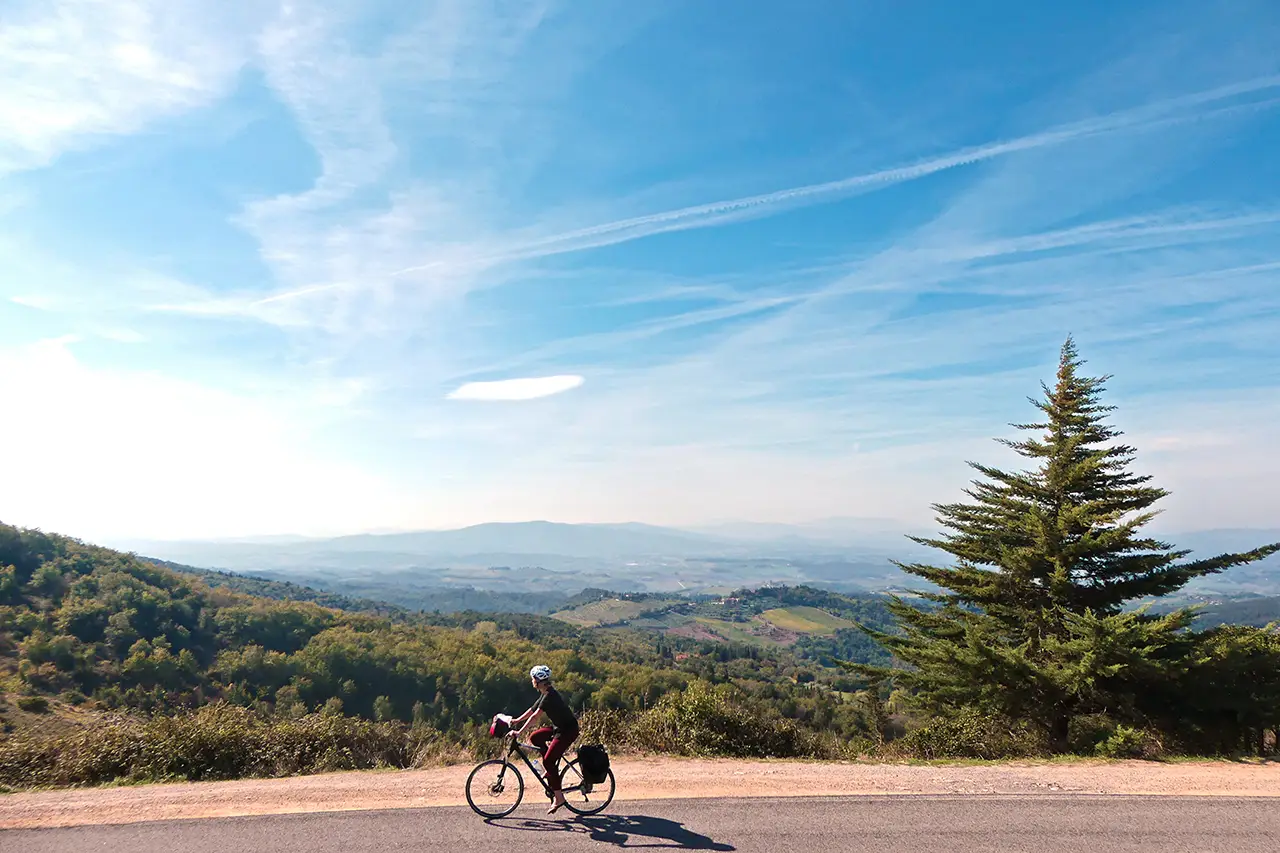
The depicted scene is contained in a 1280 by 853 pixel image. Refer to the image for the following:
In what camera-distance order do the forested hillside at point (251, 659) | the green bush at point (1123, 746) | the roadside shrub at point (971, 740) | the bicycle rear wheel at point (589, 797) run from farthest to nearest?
the forested hillside at point (251, 659) < the roadside shrub at point (971, 740) < the green bush at point (1123, 746) < the bicycle rear wheel at point (589, 797)

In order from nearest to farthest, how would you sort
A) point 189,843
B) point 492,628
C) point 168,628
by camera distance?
point 189,843, point 168,628, point 492,628

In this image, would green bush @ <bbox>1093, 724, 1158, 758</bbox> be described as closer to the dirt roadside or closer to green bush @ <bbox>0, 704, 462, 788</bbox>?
the dirt roadside

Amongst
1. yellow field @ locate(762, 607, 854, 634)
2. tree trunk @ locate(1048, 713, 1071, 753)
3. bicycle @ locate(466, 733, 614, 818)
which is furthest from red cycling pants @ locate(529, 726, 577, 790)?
yellow field @ locate(762, 607, 854, 634)

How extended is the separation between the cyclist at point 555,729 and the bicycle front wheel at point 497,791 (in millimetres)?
523

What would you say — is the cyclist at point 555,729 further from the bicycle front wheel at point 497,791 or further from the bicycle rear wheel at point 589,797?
the bicycle front wheel at point 497,791

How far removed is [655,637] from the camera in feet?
502

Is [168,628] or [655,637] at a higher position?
[168,628]

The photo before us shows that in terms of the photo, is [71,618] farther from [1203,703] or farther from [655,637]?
[655,637]

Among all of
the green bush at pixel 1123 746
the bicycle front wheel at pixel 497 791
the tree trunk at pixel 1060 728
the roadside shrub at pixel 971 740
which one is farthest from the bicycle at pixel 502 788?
the tree trunk at pixel 1060 728

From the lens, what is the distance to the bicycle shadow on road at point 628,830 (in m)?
7.83

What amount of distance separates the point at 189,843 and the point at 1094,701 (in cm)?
1970

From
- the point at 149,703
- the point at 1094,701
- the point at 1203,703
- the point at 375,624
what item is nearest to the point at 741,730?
the point at 1094,701

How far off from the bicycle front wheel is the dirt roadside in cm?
51

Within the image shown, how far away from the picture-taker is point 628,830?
8250mm
